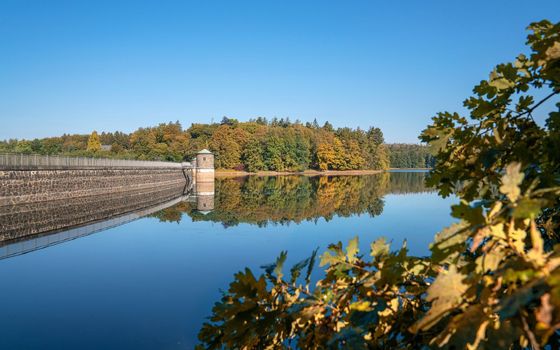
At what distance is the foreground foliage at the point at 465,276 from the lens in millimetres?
942

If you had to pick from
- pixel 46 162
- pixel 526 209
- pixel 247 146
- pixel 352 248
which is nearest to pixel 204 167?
pixel 247 146

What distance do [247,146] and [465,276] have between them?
9082 cm

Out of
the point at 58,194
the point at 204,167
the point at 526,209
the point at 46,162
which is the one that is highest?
the point at 526,209

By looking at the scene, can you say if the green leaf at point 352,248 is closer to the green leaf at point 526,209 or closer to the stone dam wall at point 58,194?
the green leaf at point 526,209

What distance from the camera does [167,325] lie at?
8.75m

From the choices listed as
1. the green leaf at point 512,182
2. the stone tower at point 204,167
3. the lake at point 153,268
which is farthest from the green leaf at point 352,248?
the stone tower at point 204,167

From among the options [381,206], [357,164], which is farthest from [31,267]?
[357,164]

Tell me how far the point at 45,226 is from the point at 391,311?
20.4m

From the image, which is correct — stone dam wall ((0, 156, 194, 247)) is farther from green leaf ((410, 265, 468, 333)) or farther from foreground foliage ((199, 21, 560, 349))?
green leaf ((410, 265, 468, 333))

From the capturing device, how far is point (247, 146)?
9125 centimetres

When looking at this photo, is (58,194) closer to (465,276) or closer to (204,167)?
(465,276)

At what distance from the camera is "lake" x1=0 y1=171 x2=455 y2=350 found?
8430mm

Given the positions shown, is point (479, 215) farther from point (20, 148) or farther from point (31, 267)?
point (20, 148)

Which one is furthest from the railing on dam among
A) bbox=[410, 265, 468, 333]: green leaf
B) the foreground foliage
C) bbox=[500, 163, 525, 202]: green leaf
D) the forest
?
the forest
